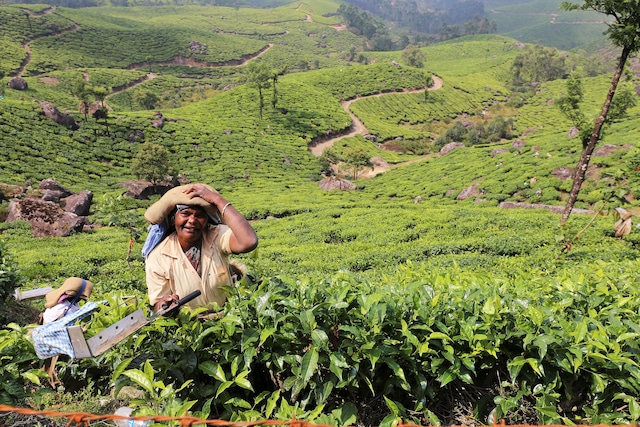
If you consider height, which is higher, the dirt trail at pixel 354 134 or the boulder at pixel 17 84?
the boulder at pixel 17 84

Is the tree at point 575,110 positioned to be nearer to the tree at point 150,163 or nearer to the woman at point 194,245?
the woman at point 194,245

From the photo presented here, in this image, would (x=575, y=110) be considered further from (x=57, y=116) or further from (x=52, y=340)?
(x=57, y=116)

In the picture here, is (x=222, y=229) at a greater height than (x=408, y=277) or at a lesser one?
greater

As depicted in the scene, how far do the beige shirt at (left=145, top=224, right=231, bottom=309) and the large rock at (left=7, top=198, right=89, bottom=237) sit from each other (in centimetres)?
2021

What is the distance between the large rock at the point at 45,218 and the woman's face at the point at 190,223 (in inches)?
803

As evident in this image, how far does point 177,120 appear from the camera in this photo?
4991 centimetres

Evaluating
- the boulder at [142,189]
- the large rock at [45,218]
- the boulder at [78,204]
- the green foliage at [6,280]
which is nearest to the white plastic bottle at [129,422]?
the green foliage at [6,280]

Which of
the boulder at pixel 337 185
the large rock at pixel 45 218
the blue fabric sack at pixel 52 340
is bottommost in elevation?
the boulder at pixel 337 185

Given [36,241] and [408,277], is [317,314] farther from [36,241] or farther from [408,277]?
[36,241]

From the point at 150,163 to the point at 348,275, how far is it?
103 feet

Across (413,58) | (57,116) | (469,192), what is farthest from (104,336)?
(413,58)

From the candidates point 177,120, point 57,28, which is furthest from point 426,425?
point 57,28

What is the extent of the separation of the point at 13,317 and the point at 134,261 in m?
6.67

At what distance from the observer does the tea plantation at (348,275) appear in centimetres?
299
